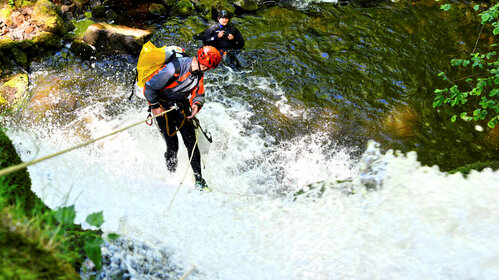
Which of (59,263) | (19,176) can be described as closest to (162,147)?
(19,176)

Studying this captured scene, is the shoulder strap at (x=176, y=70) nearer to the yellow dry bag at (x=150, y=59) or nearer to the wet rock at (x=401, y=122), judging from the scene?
the yellow dry bag at (x=150, y=59)

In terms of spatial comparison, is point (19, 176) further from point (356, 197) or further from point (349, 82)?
point (349, 82)

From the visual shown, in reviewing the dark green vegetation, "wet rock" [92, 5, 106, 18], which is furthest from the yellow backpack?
"wet rock" [92, 5, 106, 18]

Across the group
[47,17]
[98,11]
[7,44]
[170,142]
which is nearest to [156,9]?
[98,11]

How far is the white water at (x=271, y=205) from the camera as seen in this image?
4016 mm

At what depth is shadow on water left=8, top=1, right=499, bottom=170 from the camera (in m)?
6.89

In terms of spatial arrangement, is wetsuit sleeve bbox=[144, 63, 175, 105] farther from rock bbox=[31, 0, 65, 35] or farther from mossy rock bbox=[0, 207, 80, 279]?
rock bbox=[31, 0, 65, 35]

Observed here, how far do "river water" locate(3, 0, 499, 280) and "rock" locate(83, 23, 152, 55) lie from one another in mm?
337

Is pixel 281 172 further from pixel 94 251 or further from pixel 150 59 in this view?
pixel 94 251

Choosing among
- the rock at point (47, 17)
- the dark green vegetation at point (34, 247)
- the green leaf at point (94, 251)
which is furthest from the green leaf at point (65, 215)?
the rock at point (47, 17)

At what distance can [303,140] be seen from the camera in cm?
668

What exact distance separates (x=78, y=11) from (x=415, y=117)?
361 inches

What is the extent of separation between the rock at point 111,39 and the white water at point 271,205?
6.97 ft

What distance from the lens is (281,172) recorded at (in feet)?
19.9
